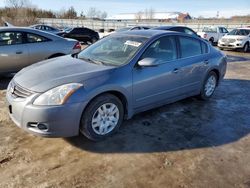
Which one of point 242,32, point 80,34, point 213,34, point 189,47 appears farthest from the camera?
point 213,34

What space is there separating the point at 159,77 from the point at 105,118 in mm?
1204

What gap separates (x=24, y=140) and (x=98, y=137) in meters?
1.06

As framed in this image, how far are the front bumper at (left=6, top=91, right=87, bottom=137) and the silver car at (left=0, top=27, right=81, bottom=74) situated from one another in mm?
3462

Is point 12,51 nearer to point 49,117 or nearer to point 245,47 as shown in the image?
point 49,117

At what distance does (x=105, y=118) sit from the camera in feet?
12.7

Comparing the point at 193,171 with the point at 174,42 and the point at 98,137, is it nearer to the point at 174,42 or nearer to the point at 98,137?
the point at 98,137

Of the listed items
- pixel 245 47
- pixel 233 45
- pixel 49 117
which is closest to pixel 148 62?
pixel 49 117

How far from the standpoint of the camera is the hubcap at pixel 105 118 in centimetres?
375

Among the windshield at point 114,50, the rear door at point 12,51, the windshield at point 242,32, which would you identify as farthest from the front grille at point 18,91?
the windshield at point 242,32

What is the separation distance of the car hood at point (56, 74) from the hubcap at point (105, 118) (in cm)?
49

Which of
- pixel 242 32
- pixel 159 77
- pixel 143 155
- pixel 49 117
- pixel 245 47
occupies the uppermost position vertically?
pixel 242 32

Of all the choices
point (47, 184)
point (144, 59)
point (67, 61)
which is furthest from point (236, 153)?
point (67, 61)

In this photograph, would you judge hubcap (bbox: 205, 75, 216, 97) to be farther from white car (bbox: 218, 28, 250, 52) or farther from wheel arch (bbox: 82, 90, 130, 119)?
white car (bbox: 218, 28, 250, 52)

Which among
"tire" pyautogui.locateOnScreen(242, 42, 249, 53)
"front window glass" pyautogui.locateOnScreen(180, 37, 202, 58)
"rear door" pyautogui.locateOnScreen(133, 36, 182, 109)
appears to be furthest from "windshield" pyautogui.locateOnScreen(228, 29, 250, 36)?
"rear door" pyautogui.locateOnScreen(133, 36, 182, 109)
